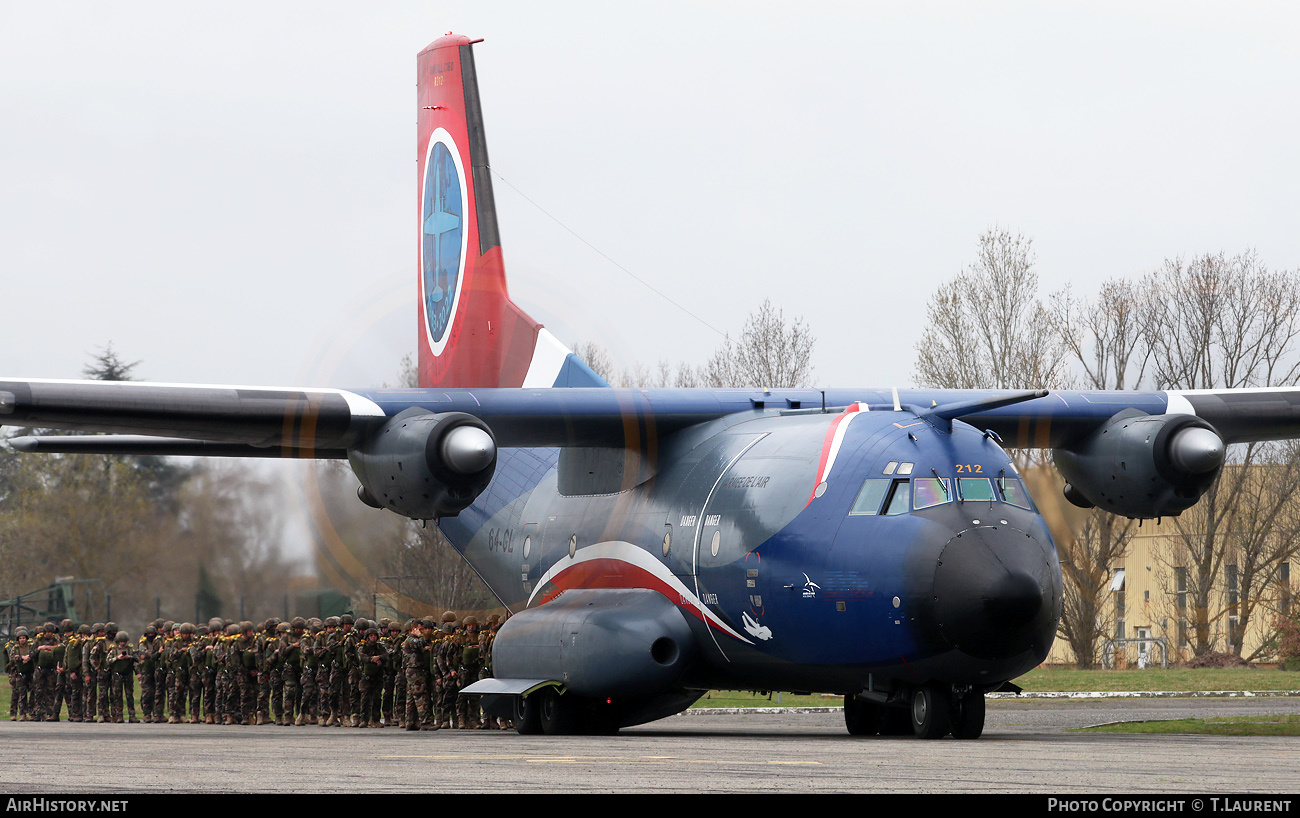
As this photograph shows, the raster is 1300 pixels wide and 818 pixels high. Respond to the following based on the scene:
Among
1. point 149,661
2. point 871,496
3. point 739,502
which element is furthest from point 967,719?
point 149,661

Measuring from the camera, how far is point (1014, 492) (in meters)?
15.7

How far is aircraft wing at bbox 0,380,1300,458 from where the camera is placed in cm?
1677

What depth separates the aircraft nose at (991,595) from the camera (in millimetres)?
14359

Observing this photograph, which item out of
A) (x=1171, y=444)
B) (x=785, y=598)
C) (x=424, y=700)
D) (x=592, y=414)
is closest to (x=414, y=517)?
(x=592, y=414)

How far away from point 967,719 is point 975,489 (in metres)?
2.31

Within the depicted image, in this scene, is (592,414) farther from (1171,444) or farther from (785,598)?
(1171,444)

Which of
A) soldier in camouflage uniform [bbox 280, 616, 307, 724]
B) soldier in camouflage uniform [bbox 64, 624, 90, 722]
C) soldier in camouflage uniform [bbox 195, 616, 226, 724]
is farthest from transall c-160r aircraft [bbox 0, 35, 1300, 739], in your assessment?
soldier in camouflage uniform [bbox 64, 624, 90, 722]

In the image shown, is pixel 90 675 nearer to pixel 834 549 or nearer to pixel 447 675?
pixel 447 675

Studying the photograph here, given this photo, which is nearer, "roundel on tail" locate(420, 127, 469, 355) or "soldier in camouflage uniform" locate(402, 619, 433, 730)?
"soldier in camouflage uniform" locate(402, 619, 433, 730)

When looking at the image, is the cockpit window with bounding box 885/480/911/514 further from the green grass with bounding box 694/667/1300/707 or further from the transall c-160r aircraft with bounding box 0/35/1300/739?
the green grass with bounding box 694/667/1300/707

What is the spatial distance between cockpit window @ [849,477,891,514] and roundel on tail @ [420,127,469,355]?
1041 centimetres

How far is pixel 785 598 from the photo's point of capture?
1592cm

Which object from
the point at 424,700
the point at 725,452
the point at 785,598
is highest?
the point at 725,452
